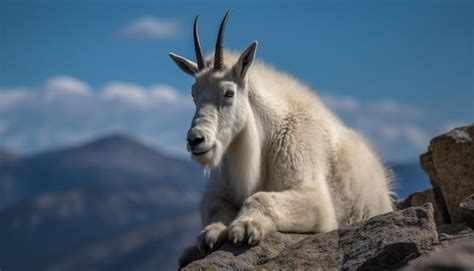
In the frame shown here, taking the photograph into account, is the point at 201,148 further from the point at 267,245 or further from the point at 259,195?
the point at 267,245

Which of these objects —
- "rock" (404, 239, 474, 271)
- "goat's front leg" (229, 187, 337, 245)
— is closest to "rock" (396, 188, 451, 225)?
"goat's front leg" (229, 187, 337, 245)

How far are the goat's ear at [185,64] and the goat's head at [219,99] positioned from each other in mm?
11

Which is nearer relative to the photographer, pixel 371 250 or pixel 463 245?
pixel 463 245

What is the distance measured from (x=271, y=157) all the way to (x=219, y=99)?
884 millimetres

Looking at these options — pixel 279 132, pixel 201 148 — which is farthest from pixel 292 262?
pixel 279 132

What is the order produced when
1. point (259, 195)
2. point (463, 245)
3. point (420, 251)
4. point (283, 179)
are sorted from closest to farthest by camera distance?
point (463, 245) < point (420, 251) < point (259, 195) < point (283, 179)

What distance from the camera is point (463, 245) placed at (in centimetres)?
371

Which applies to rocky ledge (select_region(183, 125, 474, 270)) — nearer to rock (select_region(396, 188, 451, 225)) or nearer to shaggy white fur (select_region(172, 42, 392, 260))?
shaggy white fur (select_region(172, 42, 392, 260))

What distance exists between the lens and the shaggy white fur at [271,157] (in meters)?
7.89

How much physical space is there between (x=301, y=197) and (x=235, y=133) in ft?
3.42

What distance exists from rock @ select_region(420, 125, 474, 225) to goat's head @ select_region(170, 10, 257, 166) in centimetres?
286

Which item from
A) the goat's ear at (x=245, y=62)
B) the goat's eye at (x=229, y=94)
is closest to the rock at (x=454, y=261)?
the goat's eye at (x=229, y=94)

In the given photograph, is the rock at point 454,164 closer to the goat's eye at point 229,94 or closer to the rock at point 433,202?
the rock at point 433,202

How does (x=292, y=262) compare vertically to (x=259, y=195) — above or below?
below
